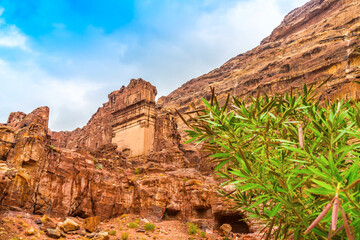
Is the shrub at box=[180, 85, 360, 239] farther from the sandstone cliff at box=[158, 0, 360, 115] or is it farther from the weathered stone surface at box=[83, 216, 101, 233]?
the sandstone cliff at box=[158, 0, 360, 115]

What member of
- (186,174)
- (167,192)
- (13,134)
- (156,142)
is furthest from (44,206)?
(156,142)

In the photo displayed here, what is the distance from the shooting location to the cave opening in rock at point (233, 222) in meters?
14.3

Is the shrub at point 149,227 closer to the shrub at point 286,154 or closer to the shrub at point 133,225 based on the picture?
the shrub at point 133,225

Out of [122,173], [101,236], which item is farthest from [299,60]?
[101,236]

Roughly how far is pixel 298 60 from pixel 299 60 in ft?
0.89

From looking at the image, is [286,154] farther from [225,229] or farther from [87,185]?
[87,185]

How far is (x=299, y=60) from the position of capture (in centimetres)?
5722

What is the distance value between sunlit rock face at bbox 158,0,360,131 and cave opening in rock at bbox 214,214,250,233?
27.0 m

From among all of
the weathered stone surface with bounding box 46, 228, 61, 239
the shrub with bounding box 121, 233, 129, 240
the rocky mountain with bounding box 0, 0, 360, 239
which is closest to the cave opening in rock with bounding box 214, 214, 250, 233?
Answer: the rocky mountain with bounding box 0, 0, 360, 239

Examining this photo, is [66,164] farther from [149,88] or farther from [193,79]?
[193,79]

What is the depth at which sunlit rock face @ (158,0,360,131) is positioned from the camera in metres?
48.6

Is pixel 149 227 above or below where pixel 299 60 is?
below

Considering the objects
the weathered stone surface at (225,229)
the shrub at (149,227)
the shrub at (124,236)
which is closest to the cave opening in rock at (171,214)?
the shrub at (149,227)

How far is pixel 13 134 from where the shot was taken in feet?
47.2
